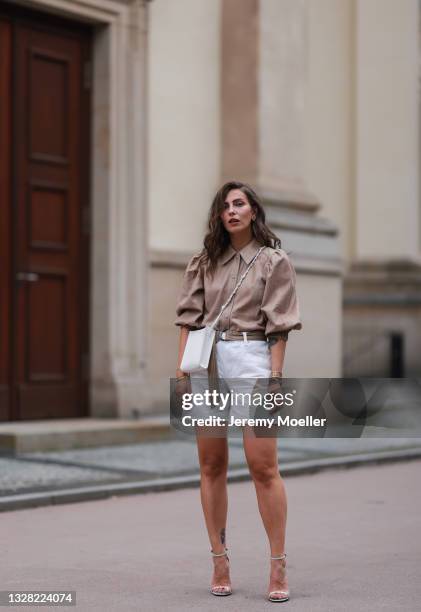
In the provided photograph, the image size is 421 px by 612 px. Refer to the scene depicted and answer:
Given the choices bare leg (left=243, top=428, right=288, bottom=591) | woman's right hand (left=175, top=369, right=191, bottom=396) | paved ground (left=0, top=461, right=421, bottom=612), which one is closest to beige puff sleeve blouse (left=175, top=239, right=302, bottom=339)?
woman's right hand (left=175, top=369, right=191, bottom=396)

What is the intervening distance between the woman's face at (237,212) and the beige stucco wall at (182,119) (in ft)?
28.1

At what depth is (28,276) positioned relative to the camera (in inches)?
496

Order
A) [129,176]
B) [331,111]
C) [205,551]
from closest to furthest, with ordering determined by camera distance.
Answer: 1. [205,551]
2. [129,176]
3. [331,111]

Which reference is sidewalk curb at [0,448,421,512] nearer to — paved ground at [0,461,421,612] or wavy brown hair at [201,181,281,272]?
paved ground at [0,461,421,612]

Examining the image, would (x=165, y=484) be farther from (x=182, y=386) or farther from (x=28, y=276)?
(x=28, y=276)

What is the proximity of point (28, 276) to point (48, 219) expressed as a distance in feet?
2.28

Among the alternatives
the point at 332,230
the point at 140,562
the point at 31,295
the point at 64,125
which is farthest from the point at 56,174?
the point at 140,562

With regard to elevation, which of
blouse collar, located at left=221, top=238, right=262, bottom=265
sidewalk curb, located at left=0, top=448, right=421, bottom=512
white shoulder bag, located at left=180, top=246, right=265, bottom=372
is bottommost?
sidewalk curb, located at left=0, top=448, right=421, bottom=512

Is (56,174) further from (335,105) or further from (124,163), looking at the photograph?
(335,105)

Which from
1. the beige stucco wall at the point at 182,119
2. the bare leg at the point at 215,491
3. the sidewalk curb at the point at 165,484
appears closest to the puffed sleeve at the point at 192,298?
the bare leg at the point at 215,491

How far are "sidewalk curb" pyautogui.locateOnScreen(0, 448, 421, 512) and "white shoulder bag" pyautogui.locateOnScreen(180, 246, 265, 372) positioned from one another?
3.07 metres

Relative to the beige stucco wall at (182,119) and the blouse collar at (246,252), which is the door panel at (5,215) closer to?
the beige stucco wall at (182,119)

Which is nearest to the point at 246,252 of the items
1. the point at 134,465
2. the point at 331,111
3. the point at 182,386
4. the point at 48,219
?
the point at 182,386

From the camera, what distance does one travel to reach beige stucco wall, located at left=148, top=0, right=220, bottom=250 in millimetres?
14023
